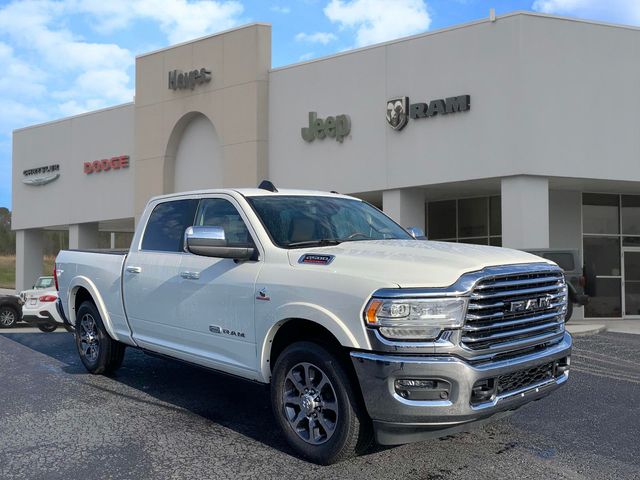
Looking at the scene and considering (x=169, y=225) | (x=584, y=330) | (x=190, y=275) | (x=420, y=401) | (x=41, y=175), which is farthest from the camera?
(x=41, y=175)

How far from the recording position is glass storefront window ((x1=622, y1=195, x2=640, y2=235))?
20125 mm

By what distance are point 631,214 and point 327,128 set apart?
9596 mm

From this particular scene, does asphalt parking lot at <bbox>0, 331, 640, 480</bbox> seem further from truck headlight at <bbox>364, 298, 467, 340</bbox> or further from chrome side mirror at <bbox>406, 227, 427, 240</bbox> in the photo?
chrome side mirror at <bbox>406, 227, 427, 240</bbox>

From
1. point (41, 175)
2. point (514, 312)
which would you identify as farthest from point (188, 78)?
point (514, 312)

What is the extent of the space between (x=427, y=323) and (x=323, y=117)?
55.6 ft

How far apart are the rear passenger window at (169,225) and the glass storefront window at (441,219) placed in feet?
52.6

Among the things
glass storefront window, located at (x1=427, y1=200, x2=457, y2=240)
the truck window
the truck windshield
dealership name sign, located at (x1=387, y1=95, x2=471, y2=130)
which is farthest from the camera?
glass storefront window, located at (x1=427, y1=200, x2=457, y2=240)

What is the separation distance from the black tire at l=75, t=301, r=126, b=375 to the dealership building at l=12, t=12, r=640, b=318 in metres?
11.8

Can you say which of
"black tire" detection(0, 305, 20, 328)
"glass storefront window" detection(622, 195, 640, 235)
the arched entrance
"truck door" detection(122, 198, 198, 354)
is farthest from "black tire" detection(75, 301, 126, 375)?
"glass storefront window" detection(622, 195, 640, 235)

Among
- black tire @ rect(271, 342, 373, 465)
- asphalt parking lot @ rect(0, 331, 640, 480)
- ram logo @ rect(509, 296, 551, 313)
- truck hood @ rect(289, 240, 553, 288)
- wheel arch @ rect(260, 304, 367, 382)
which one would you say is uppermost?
truck hood @ rect(289, 240, 553, 288)

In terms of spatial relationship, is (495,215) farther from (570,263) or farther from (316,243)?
(316,243)

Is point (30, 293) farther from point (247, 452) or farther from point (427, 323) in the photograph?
point (427, 323)

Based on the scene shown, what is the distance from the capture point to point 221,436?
5.27m

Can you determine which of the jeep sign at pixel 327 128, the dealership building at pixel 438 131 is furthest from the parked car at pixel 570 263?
the jeep sign at pixel 327 128
